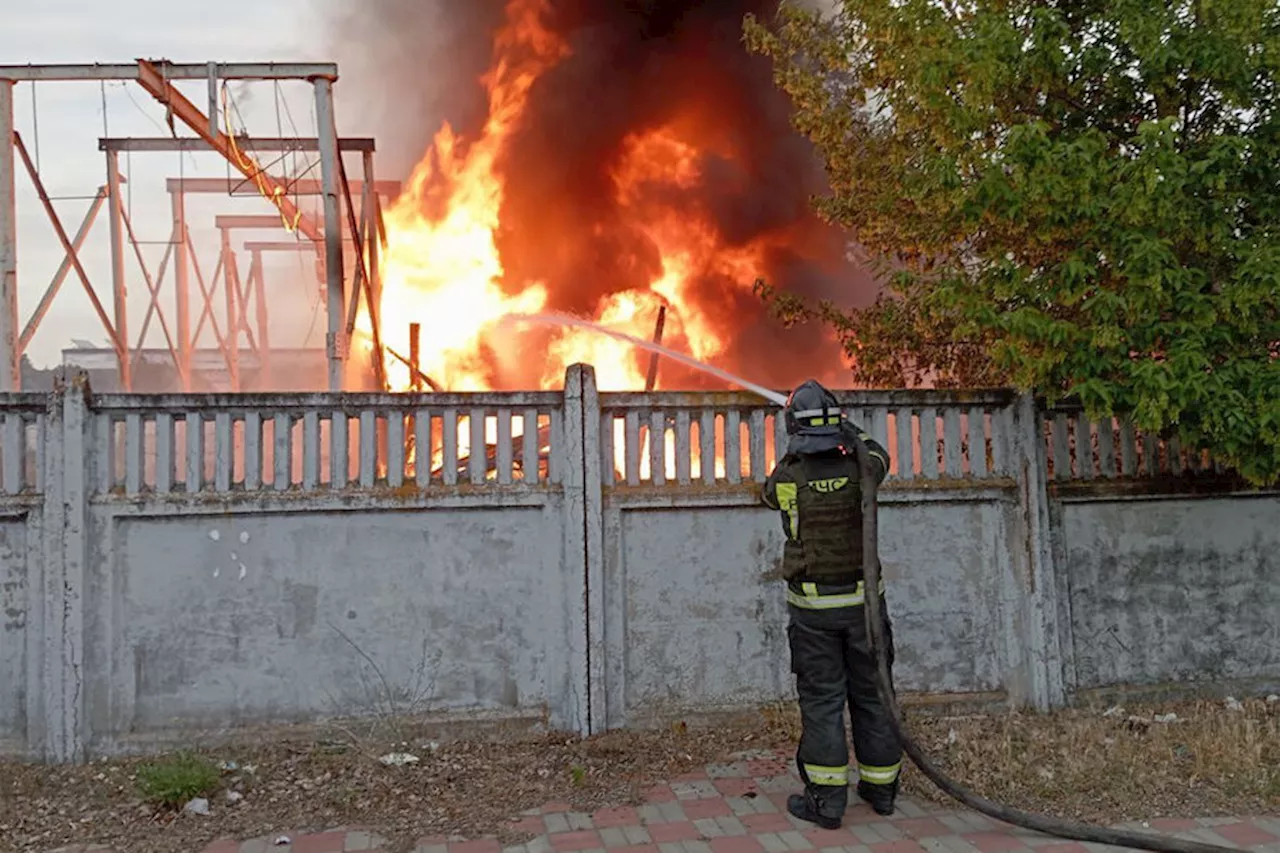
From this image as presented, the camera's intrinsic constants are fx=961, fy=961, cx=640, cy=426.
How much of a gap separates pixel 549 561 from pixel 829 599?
5.91ft

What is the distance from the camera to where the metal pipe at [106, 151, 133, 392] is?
15062 mm

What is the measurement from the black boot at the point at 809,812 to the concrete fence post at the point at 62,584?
3816 mm

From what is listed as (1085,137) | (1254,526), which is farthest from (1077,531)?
(1085,137)

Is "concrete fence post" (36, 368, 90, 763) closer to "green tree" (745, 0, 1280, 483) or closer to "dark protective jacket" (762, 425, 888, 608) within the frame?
"dark protective jacket" (762, 425, 888, 608)

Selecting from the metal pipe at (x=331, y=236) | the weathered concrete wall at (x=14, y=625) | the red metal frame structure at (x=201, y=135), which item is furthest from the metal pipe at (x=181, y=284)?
the weathered concrete wall at (x=14, y=625)

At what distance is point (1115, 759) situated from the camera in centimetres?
510

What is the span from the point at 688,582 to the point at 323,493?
86.7 inches

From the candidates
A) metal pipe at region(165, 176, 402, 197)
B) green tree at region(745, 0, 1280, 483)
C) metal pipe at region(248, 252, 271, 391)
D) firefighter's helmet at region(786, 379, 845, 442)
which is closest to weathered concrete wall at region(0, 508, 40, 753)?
firefighter's helmet at region(786, 379, 845, 442)

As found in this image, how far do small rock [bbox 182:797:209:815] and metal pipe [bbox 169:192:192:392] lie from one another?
1351cm

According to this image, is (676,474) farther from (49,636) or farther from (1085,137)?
(49,636)

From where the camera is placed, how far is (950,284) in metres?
5.68

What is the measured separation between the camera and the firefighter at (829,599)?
458 cm

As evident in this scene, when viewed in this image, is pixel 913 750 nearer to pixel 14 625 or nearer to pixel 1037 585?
pixel 1037 585

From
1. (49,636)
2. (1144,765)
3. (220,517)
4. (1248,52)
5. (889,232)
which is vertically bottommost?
(1144,765)
